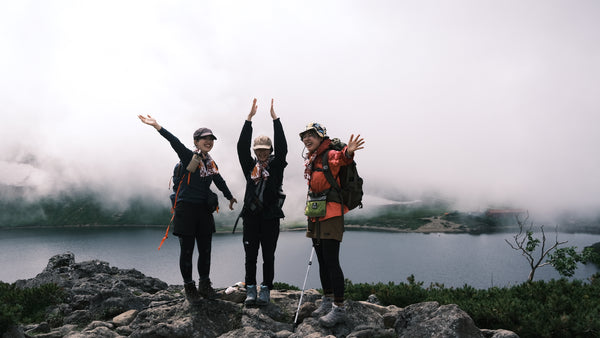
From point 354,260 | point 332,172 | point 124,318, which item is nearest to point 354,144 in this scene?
point 332,172

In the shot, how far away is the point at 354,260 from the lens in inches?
4119

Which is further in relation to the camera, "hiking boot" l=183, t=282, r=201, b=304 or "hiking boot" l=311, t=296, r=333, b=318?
"hiking boot" l=183, t=282, r=201, b=304

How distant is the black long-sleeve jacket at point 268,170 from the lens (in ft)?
22.8

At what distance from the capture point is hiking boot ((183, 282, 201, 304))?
7176 mm

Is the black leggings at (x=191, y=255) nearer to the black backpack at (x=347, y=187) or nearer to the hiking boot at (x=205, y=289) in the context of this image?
the hiking boot at (x=205, y=289)

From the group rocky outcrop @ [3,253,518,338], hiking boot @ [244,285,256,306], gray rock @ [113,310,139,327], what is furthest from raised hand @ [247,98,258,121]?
gray rock @ [113,310,139,327]

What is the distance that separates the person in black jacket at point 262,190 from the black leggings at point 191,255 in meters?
0.86

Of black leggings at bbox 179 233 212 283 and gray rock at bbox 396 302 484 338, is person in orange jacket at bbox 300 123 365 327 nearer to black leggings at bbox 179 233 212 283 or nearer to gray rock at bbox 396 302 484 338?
gray rock at bbox 396 302 484 338

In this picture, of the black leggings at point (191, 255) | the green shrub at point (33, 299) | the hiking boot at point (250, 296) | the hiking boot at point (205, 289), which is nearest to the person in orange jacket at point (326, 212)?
the hiking boot at point (250, 296)

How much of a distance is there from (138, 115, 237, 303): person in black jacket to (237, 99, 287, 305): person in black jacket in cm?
74

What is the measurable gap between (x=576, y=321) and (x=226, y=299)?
6.98 metres

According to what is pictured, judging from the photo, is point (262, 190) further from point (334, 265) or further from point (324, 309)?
point (324, 309)

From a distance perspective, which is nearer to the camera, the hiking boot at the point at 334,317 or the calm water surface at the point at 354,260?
the hiking boot at the point at 334,317

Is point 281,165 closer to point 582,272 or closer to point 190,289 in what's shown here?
point 190,289
